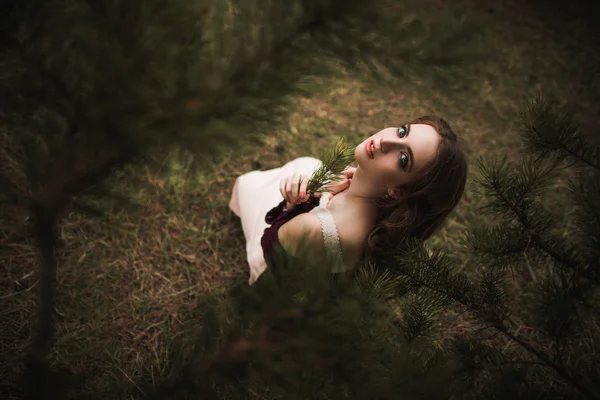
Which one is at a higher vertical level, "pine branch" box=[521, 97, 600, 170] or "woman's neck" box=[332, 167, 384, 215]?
"pine branch" box=[521, 97, 600, 170]

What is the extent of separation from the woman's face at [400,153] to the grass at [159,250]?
127 millimetres

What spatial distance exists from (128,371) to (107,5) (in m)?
1.18

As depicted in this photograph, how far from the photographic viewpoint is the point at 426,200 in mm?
1059

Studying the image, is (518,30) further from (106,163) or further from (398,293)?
(106,163)

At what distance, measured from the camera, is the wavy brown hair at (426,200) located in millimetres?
997

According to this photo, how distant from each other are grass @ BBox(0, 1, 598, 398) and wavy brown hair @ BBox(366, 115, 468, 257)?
6.2 inches

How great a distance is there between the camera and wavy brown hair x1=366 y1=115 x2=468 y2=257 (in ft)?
3.27

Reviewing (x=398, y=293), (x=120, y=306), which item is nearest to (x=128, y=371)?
(x=120, y=306)

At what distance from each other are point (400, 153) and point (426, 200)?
16 centimetres

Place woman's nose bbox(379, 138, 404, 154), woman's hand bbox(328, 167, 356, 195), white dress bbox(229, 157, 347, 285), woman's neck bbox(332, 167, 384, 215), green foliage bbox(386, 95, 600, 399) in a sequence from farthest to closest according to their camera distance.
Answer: white dress bbox(229, 157, 347, 285)
woman's hand bbox(328, 167, 356, 195)
woman's neck bbox(332, 167, 384, 215)
woman's nose bbox(379, 138, 404, 154)
green foliage bbox(386, 95, 600, 399)

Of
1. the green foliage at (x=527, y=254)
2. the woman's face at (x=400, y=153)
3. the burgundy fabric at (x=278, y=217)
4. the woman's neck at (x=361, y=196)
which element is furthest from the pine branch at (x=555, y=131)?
the burgundy fabric at (x=278, y=217)

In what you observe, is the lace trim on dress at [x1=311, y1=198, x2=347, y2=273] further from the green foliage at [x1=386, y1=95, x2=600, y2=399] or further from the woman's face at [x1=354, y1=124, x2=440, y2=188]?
the green foliage at [x1=386, y1=95, x2=600, y2=399]

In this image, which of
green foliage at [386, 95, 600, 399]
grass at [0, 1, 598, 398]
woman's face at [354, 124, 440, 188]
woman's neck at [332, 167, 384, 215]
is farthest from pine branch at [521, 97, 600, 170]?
woman's neck at [332, 167, 384, 215]

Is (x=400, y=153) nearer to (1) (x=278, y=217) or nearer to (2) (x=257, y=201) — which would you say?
(1) (x=278, y=217)
